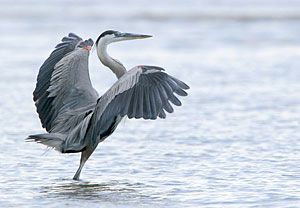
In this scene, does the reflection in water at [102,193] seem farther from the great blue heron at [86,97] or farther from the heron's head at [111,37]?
the heron's head at [111,37]

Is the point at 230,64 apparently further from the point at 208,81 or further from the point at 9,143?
the point at 9,143

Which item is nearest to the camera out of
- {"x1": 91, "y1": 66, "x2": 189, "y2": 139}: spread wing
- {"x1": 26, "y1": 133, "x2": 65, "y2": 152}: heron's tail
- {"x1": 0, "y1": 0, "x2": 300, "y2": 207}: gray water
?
{"x1": 91, "y1": 66, "x2": 189, "y2": 139}: spread wing

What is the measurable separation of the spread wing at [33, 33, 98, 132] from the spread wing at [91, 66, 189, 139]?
82cm

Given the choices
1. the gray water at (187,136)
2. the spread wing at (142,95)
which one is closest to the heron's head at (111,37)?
the spread wing at (142,95)

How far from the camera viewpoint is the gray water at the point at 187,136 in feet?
25.3

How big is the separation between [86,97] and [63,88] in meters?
0.25

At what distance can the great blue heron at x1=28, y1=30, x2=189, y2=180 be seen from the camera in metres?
7.50

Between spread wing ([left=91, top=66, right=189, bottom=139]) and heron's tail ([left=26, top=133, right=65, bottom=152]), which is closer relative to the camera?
spread wing ([left=91, top=66, right=189, bottom=139])

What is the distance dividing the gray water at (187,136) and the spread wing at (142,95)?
648 mm

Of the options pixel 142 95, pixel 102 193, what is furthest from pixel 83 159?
pixel 142 95

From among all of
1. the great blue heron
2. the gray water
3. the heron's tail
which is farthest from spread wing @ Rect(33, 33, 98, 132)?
the gray water

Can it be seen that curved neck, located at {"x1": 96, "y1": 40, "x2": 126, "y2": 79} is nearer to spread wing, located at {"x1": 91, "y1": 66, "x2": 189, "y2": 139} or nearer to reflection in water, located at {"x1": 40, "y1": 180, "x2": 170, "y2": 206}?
spread wing, located at {"x1": 91, "y1": 66, "x2": 189, "y2": 139}

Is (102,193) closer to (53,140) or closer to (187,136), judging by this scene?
(53,140)

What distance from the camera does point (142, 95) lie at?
755 centimetres
